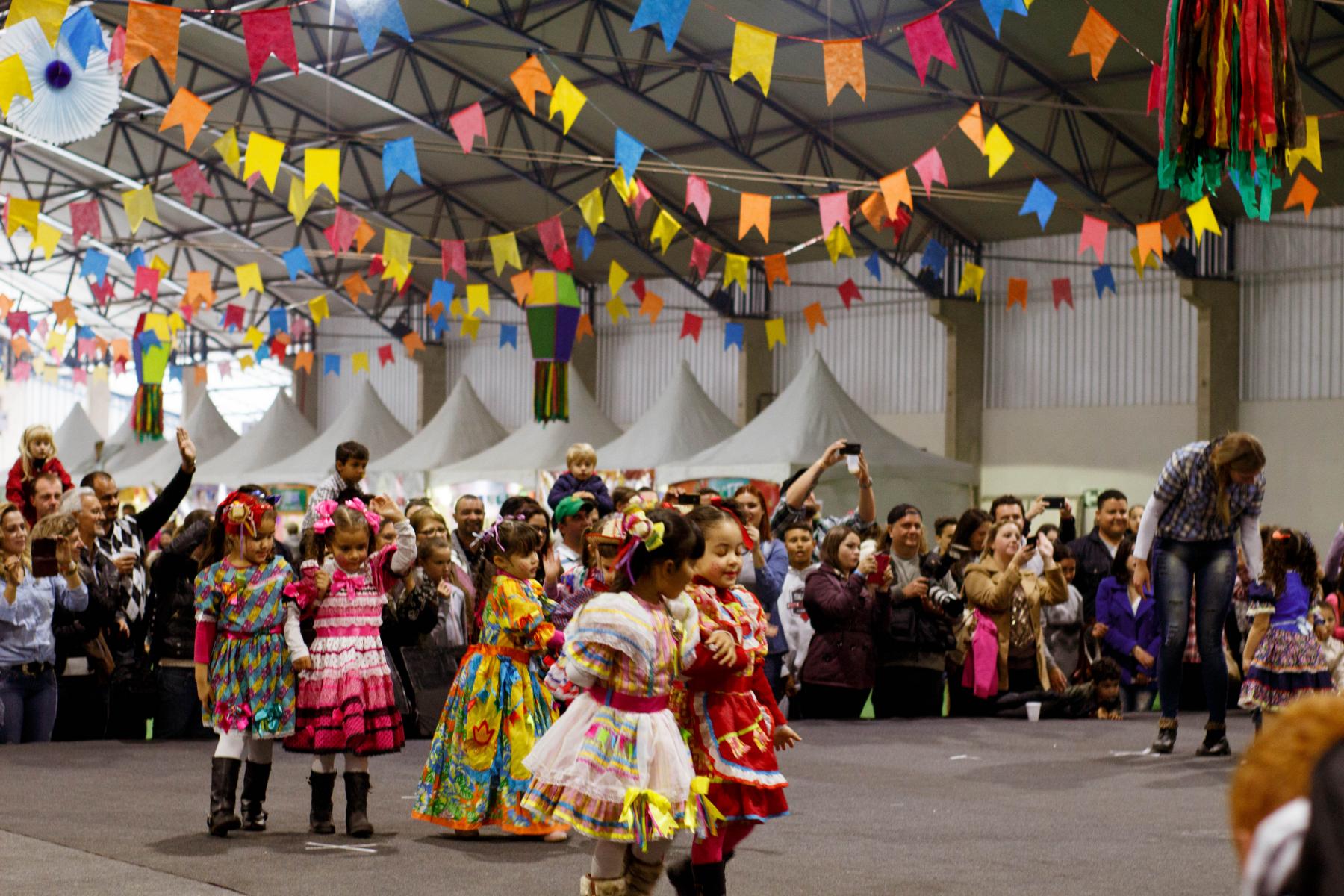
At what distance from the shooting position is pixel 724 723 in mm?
3994

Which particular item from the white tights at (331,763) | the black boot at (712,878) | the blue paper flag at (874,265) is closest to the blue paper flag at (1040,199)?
the blue paper flag at (874,265)

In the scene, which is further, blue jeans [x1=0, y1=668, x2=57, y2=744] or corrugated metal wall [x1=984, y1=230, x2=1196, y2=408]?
corrugated metal wall [x1=984, y1=230, x2=1196, y2=408]

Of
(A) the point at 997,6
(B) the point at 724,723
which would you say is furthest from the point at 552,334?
(B) the point at 724,723

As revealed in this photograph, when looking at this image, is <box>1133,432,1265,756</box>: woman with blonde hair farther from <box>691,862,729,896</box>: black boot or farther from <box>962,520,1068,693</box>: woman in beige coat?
<box>691,862,729,896</box>: black boot

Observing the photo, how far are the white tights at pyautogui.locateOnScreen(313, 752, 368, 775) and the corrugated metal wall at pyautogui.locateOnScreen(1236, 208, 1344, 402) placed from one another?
16.1 meters

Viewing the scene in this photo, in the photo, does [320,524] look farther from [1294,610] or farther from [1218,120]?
[1294,610]

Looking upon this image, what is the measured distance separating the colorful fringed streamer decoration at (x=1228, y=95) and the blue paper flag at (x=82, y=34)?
17.3ft

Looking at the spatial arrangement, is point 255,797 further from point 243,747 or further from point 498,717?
point 498,717

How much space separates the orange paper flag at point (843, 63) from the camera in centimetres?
951

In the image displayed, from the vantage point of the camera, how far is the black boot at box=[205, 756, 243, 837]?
5215 millimetres

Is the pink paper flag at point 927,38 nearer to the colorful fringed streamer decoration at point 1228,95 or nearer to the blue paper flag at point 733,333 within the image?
the colorful fringed streamer decoration at point 1228,95

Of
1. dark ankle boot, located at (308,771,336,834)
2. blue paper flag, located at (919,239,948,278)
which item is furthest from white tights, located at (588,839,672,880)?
blue paper flag, located at (919,239,948,278)

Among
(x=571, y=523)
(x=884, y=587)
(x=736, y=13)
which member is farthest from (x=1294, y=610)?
(x=736, y=13)

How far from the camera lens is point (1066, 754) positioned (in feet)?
23.8
